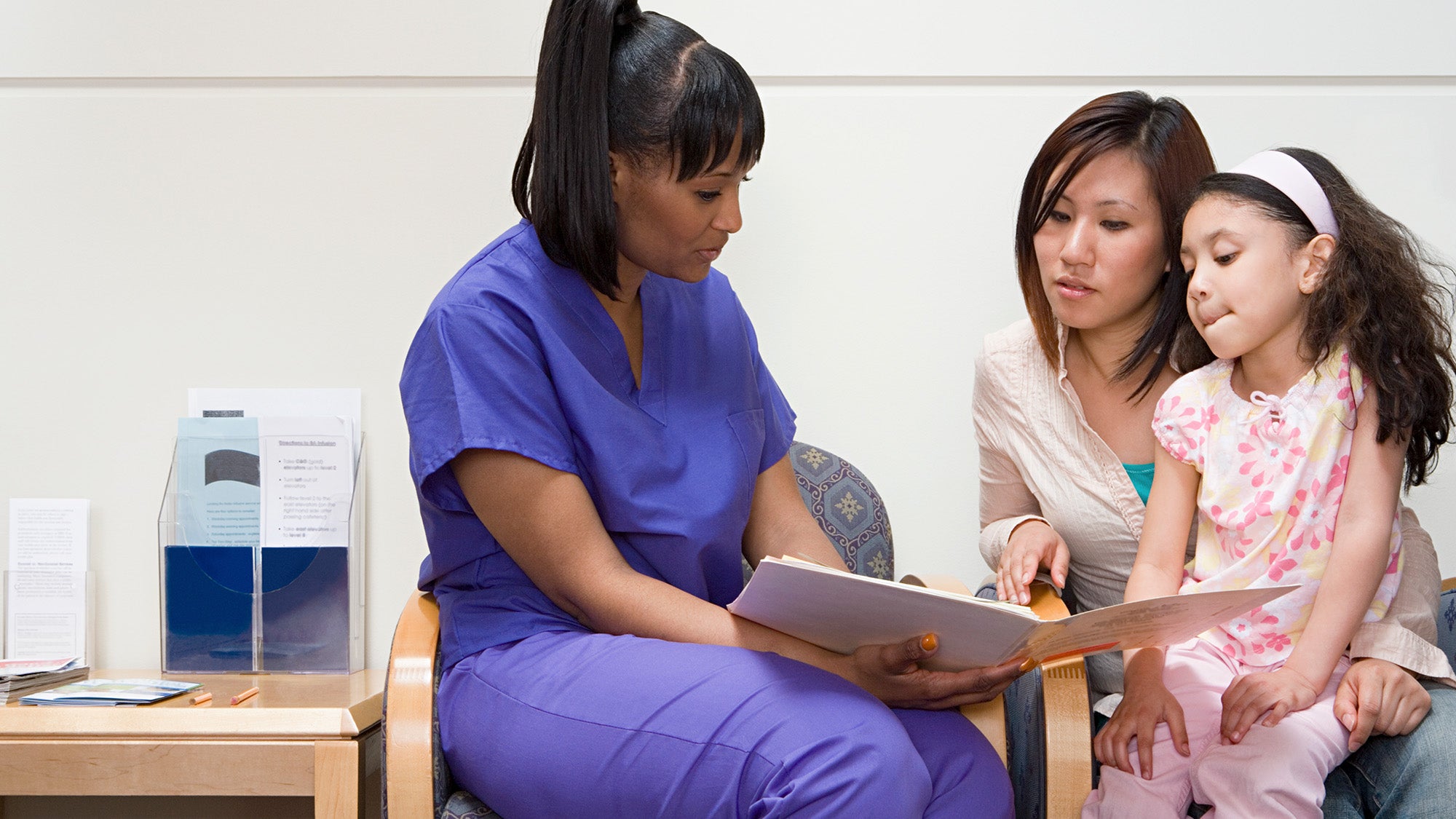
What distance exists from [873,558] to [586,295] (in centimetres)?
76

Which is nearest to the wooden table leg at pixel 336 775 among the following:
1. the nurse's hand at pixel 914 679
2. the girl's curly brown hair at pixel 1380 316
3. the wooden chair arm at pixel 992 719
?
the nurse's hand at pixel 914 679

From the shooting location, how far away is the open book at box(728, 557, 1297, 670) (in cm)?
112

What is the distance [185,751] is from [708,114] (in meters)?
1.25

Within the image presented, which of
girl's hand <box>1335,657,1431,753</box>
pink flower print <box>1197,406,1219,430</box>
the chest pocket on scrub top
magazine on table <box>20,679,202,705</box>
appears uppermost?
pink flower print <box>1197,406,1219,430</box>

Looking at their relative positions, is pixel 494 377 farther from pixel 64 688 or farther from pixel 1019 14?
pixel 1019 14

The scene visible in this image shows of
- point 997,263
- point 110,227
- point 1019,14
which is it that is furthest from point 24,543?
point 1019,14

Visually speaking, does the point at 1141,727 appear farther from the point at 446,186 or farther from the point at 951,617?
the point at 446,186

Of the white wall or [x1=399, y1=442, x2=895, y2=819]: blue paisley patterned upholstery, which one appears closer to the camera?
[x1=399, y1=442, x2=895, y2=819]: blue paisley patterned upholstery

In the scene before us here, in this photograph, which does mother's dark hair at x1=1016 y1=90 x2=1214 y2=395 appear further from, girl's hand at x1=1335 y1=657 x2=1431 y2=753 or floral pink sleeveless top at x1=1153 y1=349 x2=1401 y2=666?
girl's hand at x1=1335 y1=657 x2=1431 y2=753

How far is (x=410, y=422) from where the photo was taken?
1.37 m

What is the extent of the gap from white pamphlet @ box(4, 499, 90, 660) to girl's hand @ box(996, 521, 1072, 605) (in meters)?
1.77

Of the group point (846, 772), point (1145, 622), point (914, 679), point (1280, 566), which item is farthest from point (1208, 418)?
point (846, 772)

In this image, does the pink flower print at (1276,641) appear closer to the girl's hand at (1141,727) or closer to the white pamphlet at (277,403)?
the girl's hand at (1141,727)

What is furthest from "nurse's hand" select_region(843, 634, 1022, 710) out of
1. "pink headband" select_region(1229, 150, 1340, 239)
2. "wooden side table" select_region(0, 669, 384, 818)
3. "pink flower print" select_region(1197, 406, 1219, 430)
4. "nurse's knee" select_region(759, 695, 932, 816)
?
"wooden side table" select_region(0, 669, 384, 818)
